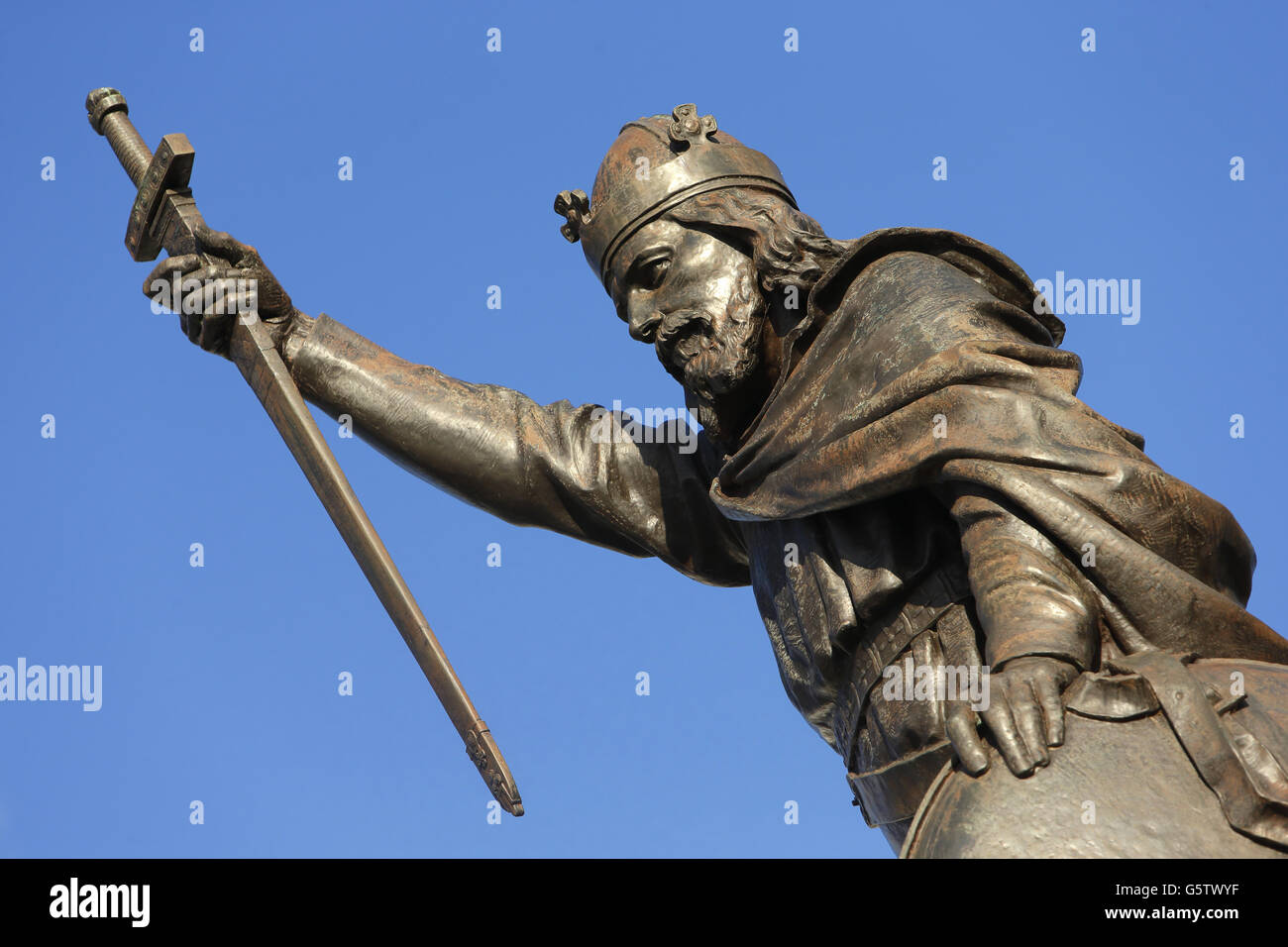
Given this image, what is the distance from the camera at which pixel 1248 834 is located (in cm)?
564

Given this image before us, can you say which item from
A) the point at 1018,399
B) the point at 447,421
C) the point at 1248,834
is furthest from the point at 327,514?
the point at 1248,834

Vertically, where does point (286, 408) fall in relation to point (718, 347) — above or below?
below

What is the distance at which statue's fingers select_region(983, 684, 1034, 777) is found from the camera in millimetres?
5848

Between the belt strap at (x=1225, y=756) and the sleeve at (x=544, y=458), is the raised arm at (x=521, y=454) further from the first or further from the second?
the belt strap at (x=1225, y=756)

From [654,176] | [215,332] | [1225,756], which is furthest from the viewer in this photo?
[215,332]

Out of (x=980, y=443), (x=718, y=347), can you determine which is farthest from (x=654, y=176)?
(x=980, y=443)

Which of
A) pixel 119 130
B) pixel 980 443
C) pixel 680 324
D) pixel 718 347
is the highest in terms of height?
pixel 119 130

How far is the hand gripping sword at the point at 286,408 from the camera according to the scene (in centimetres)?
739

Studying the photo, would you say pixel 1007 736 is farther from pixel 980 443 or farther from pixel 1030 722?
pixel 980 443

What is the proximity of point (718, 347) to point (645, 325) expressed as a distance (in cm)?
38

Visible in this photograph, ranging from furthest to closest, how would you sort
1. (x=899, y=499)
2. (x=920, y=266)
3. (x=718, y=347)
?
(x=718, y=347)
(x=920, y=266)
(x=899, y=499)

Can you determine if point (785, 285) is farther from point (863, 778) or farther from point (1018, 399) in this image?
point (863, 778)

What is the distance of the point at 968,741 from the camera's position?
19.7ft

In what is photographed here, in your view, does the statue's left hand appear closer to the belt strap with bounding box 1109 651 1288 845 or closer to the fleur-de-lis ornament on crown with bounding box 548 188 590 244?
the belt strap with bounding box 1109 651 1288 845
